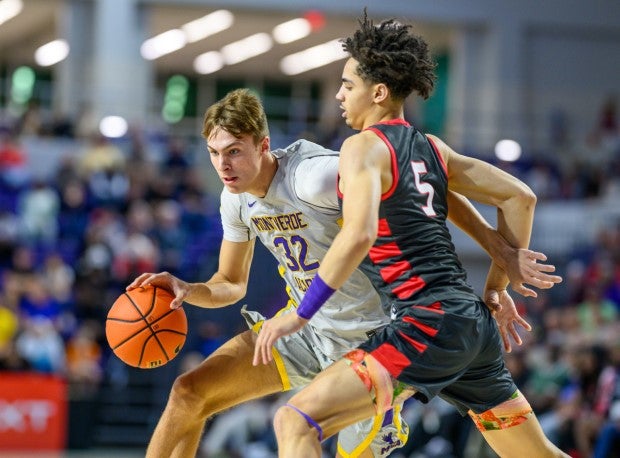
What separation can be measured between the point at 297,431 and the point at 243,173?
1.32 m

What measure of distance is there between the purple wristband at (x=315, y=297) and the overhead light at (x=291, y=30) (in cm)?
1869

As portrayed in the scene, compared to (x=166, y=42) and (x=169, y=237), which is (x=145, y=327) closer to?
(x=169, y=237)

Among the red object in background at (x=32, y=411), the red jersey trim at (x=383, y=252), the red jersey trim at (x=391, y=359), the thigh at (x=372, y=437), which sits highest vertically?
the red jersey trim at (x=383, y=252)

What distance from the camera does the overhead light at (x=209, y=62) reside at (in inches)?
1070

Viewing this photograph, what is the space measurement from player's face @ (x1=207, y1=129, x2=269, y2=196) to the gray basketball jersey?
6.3 inches

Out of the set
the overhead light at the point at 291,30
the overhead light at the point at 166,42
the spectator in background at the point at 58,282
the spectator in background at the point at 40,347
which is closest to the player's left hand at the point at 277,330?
the spectator in background at the point at 40,347

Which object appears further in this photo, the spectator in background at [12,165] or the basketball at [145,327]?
the spectator in background at [12,165]

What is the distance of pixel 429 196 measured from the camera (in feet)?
15.0

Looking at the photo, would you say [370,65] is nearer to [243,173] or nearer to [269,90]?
[243,173]

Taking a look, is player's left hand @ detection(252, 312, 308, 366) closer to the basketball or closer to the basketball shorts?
the basketball shorts

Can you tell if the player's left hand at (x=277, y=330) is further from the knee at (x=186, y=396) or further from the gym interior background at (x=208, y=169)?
the gym interior background at (x=208, y=169)

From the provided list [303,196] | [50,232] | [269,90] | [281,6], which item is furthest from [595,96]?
[303,196]

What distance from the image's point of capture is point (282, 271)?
215 inches

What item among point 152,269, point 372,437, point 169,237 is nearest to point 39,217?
point 169,237
